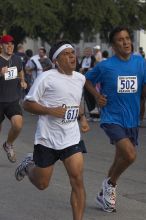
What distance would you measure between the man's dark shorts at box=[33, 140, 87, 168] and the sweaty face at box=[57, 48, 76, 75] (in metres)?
0.69

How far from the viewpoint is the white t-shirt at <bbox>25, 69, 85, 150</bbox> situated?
601cm

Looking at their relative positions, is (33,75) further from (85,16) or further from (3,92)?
(85,16)

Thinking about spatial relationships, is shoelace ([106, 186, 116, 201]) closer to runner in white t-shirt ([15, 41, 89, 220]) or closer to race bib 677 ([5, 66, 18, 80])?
runner in white t-shirt ([15, 41, 89, 220])

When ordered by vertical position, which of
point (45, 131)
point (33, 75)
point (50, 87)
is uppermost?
point (50, 87)

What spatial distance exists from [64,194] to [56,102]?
194cm

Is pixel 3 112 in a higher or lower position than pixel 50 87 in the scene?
lower

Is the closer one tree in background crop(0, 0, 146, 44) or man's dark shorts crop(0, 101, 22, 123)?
man's dark shorts crop(0, 101, 22, 123)

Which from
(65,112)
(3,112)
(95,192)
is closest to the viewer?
(65,112)

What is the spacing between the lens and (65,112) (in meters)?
5.98

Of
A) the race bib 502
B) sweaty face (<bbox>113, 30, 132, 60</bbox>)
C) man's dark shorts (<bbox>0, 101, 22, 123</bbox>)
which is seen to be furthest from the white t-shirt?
man's dark shorts (<bbox>0, 101, 22, 123</bbox>)

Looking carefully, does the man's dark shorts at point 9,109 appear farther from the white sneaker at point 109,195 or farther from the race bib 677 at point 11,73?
the white sneaker at point 109,195

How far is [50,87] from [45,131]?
407 mm

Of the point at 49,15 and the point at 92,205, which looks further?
the point at 49,15

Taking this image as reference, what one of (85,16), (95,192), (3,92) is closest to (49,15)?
(85,16)
